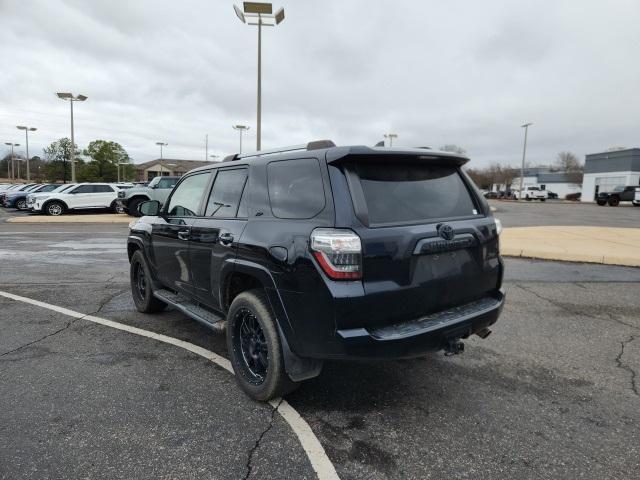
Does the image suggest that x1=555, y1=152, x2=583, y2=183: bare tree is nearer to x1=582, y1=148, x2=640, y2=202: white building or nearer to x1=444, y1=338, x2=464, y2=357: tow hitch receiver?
x1=582, y1=148, x2=640, y2=202: white building

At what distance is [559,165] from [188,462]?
348 feet

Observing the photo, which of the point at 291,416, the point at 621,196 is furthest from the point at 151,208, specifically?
the point at 621,196

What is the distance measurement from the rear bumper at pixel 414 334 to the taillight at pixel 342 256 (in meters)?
0.34

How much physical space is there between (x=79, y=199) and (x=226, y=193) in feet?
73.4

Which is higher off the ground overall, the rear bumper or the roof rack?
the roof rack

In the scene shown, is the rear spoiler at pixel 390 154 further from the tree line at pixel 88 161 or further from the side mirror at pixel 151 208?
the tree line at pixel 88 161

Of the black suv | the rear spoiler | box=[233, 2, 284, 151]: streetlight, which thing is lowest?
the black suv

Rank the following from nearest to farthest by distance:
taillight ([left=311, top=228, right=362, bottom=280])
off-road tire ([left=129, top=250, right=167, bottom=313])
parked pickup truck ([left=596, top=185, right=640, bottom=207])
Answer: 1. taillight ([left=311, top=228, right=362, bottom=280])
2. off-road tire ([left=129, top=250, right=167, bottom=313])
3. parked pickup truck ([left=596, top=185, right=640, bottom=207])

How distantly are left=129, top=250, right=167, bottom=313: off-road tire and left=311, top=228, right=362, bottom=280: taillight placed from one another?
3.19 metres

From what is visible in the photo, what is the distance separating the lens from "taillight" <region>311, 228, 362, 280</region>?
2.66m

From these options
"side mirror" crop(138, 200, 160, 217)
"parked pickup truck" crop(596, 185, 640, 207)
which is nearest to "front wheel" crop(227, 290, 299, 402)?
"side mirror" crop(138, 200, 160, 217)

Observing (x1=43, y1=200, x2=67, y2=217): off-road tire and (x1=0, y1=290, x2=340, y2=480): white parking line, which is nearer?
(x1=0, y1=290, x2=340, y2=480): white parking line

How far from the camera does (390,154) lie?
298cm

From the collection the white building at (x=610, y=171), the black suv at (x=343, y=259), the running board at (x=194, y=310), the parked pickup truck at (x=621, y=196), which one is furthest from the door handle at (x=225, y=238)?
the white building at (x=610, y=171)
